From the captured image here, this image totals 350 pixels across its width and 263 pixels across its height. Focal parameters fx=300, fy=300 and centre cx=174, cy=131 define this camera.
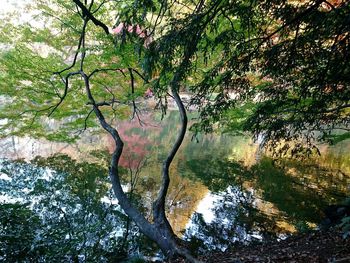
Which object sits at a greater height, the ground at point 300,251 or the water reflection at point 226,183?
the water reflection at point 226,183

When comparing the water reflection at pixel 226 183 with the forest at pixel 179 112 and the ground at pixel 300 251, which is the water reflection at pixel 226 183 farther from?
the ground at pixel 300 251

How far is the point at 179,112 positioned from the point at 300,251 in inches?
272

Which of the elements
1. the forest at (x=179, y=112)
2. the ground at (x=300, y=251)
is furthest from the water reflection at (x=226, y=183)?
the ground at (x=300, y=251)

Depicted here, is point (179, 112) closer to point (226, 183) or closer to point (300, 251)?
point (226, 183)

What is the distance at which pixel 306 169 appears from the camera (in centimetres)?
2020

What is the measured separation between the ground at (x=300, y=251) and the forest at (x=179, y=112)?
0.06 m

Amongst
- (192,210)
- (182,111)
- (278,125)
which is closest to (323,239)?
(278,125)

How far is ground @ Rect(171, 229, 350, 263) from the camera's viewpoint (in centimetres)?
579

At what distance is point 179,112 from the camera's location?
1203 centimetres

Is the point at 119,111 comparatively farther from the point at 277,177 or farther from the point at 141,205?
the point at 277,177

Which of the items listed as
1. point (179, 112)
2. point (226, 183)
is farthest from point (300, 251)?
point (226, 183)

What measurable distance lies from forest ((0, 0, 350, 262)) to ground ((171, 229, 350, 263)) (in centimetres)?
6

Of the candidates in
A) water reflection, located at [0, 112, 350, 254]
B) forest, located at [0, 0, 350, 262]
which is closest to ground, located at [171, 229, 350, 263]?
forest, located at [0, 0, 350, 262]

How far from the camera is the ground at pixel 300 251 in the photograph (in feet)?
19.0
